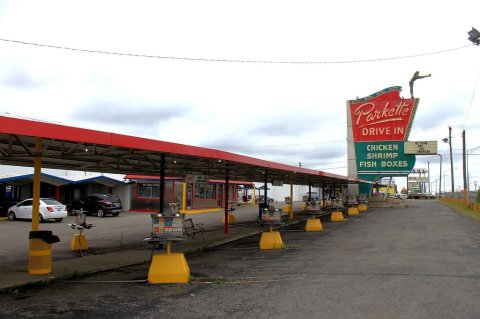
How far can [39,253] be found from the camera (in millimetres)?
10023

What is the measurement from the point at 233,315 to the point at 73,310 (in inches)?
101

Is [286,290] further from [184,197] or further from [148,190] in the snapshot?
[148,190]

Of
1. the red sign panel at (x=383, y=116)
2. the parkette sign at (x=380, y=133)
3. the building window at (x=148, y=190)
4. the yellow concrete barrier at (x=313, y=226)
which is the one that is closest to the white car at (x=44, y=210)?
the building window at (x=148, y=190)

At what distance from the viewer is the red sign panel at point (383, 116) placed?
49.5 meters

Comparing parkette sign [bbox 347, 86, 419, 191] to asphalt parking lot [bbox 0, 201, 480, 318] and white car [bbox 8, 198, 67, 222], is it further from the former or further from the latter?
asphalt parking lot [bbox 0, 201, 480, 318]

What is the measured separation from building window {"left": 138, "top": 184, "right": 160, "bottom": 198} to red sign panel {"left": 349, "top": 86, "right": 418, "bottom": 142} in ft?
82.5

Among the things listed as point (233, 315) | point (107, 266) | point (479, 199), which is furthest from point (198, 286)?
point (479, 199)

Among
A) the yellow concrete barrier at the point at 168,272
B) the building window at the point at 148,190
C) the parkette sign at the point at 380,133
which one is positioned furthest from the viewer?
the parkette sign at the point at 380,133

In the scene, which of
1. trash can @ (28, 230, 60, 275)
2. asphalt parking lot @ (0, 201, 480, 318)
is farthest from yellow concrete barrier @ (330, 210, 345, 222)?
trash can @ (28, 230, 60, 275)

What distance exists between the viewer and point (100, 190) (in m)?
39.2

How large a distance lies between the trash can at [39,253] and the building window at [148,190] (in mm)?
28212

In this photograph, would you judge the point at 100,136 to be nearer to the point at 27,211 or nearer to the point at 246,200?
A: the point at 27,211

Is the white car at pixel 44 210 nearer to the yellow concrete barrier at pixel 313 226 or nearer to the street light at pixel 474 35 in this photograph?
the yellow concrete barrier at pixel 313 226

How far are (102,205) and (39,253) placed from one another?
22317mm
